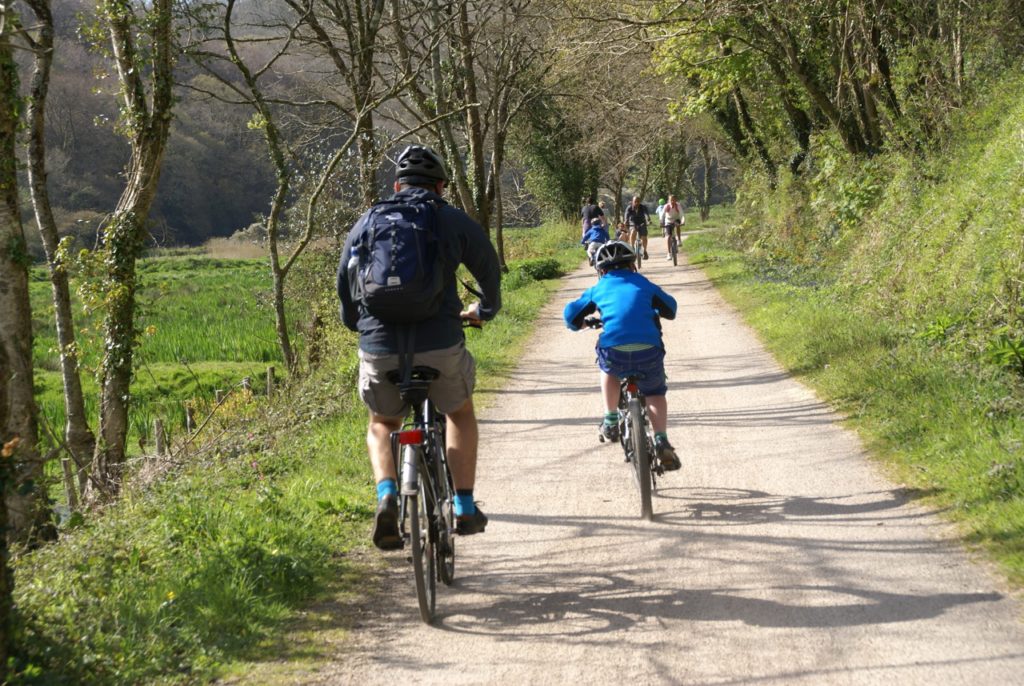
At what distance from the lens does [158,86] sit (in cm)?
1123

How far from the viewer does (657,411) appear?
6.32 metres

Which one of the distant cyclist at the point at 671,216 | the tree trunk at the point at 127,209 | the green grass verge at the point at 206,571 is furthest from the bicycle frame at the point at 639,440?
the distant cyclist at the point at 671,216

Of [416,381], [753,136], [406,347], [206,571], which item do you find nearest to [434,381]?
[416,381]

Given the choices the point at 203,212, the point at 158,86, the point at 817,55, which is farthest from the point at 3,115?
the point at 203,212

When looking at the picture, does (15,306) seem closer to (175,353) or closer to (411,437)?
(411,437)

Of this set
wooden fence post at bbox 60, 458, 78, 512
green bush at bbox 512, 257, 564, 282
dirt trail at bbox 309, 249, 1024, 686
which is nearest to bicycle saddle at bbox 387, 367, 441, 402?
dirt trail at bbox 309, 249, 1024, 686

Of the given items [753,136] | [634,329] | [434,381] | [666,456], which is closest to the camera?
[434,381]

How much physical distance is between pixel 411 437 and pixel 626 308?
7.30 feet

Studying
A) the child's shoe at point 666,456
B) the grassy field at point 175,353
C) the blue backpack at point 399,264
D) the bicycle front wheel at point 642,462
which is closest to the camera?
the blue backpack at point 399,264

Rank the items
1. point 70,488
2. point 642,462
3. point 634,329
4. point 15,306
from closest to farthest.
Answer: point 642,462, point 634,329, point 15,306, point 70,488

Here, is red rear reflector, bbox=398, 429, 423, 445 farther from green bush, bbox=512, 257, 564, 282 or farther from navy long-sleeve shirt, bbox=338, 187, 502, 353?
green bush, bbox=512, 257, 564, 282

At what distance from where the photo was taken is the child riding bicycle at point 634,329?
6273mm

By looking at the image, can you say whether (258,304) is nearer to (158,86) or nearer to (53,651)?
(158,86)

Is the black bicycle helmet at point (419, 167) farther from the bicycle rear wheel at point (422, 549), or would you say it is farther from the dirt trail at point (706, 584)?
the dirt trail at point (706, 584)
